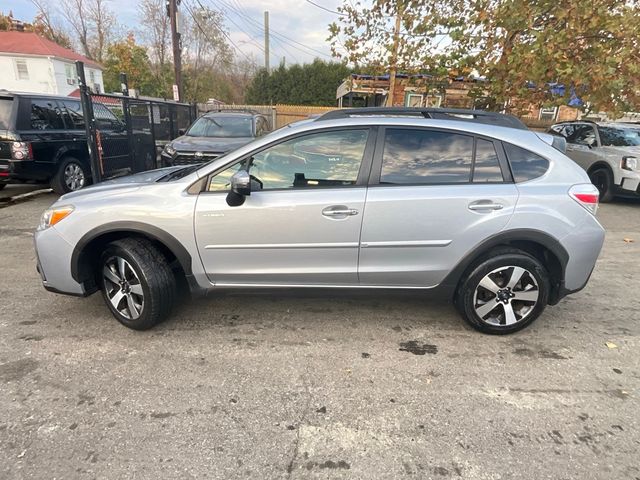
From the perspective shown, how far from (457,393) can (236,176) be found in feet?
6.67

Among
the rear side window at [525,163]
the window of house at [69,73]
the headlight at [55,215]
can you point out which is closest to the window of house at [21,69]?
the window of house at [69,73]

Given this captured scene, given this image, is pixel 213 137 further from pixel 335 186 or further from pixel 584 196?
pixel 584 196

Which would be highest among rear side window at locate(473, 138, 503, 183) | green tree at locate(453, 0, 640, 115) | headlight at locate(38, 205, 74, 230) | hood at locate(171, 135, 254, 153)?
green tree at locate(453, 0, 640, 115)

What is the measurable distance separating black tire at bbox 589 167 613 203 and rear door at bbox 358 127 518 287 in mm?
7368

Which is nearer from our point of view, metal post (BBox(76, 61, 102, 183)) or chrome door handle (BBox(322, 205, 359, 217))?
chrome door handle (BBox(322, 205, 359, 217))

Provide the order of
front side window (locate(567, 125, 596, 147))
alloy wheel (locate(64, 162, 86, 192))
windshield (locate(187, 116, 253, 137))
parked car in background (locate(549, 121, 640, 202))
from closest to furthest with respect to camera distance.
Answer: alloy wheel (locate(64, 162, 86, 192))
parked car in background (locate(549, 121, 640, 202))
windshield (locate(187, 116, 253, 137))
front side window (locate(567, 125, 596, 147))

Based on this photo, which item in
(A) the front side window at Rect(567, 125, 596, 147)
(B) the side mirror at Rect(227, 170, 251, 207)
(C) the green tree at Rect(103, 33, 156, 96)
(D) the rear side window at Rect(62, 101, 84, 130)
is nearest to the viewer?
(B) the side mirror at Rect(227, 170, 251, 207)

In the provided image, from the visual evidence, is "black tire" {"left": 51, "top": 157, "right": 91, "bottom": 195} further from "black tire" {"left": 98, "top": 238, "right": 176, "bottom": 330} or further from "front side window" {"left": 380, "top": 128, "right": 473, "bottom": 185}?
"front side window" {"left": 380, "top": 128, "right": 473, "bottom": 185}

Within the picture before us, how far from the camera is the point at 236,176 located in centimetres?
272

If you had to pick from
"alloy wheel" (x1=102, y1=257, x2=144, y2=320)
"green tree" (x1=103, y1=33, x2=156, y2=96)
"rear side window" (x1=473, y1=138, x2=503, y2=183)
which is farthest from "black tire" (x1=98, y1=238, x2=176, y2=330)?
"green tree" (x1=103, y1=33, x2=156, y2=96)

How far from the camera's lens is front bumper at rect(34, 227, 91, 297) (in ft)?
9.96

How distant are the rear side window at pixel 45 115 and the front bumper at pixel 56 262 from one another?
516cm

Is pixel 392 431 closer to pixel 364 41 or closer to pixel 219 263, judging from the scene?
pixel 219 263

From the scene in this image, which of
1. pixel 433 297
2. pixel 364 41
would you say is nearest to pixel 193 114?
pixel 364 41
